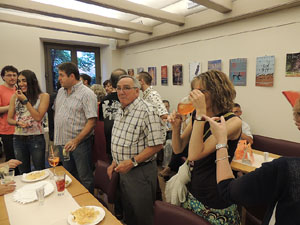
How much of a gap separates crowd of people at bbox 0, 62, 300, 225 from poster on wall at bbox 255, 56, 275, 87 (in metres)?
0.51

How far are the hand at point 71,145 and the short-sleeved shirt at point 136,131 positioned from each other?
0.62 meters

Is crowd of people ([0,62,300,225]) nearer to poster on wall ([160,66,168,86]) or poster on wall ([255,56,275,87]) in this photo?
poster on wall ([255,56,275,87])

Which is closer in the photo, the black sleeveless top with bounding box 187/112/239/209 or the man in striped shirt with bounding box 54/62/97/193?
the black sleeveless top with bounding box 187/112/239/209

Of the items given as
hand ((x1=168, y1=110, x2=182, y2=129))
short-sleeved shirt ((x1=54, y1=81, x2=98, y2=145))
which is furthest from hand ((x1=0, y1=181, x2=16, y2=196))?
hand ((x1=168, y1=110, x2=182, y2=129))

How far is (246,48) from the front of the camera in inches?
121

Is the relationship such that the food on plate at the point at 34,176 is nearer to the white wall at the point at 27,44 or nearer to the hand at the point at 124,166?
the hand at the point at 124,166

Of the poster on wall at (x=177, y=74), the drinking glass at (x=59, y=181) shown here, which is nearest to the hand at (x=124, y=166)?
the drinking glass at (x=59, y=181)

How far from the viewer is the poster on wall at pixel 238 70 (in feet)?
10.2

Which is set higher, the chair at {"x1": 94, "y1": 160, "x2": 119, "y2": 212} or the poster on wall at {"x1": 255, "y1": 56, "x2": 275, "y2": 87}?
the poster on wall at {"x1": 255, "y1": 56, "x2": 275, "y2": 87}

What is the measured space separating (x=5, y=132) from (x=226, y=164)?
2.92 meters

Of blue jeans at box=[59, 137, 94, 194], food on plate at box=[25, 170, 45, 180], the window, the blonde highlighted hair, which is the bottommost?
blue jeans at box=[59, 137, 94, 194]

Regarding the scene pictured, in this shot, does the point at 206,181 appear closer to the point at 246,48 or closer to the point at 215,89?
the point at 215,89

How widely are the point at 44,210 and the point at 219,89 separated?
124 centimetres

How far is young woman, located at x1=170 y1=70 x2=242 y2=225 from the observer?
1.12 metres
